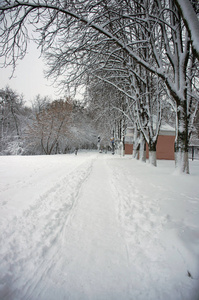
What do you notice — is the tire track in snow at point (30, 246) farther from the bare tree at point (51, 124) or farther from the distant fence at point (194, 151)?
the bare tree at point (51, 124)

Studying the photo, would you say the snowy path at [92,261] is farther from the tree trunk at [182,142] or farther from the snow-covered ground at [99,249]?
the tree trunk at [182,142]

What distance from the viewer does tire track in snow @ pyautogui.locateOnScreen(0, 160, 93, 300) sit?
1315mm

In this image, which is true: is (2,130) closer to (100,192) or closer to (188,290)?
(100,192)

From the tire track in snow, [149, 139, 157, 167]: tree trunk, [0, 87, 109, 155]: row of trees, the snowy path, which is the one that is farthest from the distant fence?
the tire track in snow

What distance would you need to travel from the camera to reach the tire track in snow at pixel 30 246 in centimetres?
132

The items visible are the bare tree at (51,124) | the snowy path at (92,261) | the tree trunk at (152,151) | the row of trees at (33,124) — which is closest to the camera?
the snowy path at (92,261)

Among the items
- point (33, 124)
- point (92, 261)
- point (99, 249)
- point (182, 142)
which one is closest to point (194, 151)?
point (182, 142)

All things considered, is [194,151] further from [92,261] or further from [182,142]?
[92,261]

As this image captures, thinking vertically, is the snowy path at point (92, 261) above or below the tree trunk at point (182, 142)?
below

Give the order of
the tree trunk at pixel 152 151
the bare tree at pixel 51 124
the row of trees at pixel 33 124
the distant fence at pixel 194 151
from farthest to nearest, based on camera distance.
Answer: the row of trees at pixel 33 124 < the bare tree at pixel 51 124 < the distant fence at pixel 194 151 < the tree trunk at pixel 152 151

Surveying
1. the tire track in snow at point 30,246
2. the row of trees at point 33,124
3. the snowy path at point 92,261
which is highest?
Answer: the row of trees at point 33,124

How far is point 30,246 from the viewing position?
180 centimetres

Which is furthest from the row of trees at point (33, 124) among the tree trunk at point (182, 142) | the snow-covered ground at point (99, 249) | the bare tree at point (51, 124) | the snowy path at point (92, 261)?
the snowy path at point (92, 261)

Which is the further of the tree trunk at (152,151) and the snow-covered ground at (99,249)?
the tree trunk at (152,151)
